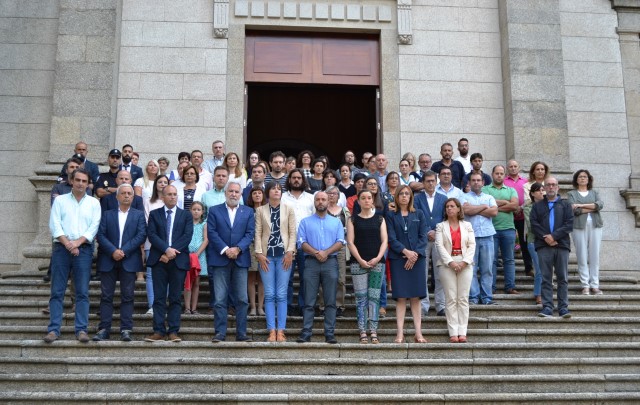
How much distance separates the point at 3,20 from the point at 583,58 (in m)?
11.0

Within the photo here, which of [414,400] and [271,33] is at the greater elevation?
[271,33]

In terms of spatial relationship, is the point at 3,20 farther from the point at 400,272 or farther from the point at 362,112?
the point at 362,112

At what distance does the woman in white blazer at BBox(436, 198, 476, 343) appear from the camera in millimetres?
9500

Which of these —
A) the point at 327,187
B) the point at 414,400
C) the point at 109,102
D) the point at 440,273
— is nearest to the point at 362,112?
the point at 109,102

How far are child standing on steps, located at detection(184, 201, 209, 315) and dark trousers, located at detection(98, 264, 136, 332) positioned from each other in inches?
32.9

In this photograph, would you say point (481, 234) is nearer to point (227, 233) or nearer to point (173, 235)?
point (227, 233)

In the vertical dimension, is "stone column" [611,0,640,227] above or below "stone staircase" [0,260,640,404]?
above

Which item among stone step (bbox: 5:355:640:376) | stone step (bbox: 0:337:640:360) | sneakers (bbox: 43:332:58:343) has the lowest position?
stone step (bbox: 5:355:640:376)

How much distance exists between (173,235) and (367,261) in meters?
2.37

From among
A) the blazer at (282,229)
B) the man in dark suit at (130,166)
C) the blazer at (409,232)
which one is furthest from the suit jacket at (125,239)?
the blazer at (409,232)

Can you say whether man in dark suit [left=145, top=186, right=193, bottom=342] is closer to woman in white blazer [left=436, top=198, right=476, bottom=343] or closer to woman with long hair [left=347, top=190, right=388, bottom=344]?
woman with long hair [left=347, top=190, right=388, bottom=344]

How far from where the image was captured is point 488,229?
35.6 ft

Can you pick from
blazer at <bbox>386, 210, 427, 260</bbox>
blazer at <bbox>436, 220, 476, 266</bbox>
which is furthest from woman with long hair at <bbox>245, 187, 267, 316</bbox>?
blazer at <bbox>436, 220, 476, 266</bbox>

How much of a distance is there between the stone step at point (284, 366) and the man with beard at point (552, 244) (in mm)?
1307
